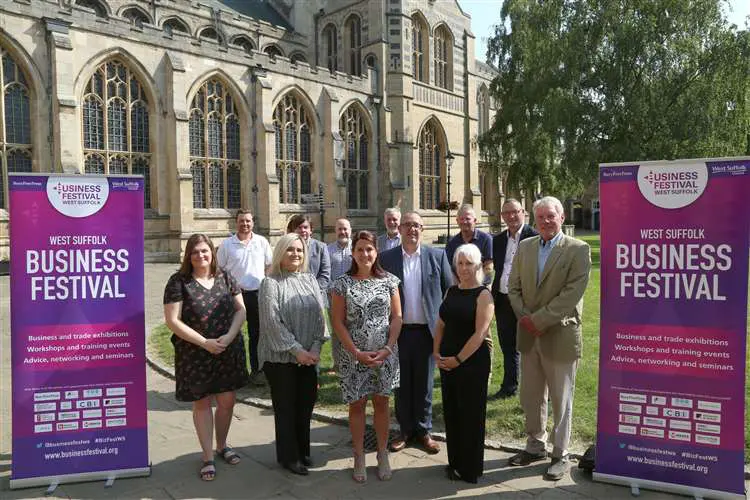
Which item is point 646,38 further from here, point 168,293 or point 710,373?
point 168,293

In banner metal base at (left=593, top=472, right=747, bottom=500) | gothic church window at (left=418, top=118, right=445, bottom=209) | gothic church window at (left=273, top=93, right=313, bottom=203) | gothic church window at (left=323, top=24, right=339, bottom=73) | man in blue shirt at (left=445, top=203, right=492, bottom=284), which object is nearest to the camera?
banner metal base at (left=593, top=472, right=747, bottom=500)

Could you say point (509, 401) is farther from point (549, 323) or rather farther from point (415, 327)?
point (549, 323)

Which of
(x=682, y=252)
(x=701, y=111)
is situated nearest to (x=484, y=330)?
(x=682, y=252)

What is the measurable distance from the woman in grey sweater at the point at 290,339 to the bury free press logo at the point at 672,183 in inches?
97.1

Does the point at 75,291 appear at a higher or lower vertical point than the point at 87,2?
lower

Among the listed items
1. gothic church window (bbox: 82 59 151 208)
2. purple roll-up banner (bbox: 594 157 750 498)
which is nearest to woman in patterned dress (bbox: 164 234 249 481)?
purple roll-up banner (bbox: 594 157 750 498)

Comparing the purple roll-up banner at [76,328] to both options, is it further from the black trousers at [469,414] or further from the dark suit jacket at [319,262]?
the black trousers at [469,414]

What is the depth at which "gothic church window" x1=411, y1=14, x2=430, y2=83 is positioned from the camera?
28538 millimetres

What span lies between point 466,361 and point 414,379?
2.42 feet

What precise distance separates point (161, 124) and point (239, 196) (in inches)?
166

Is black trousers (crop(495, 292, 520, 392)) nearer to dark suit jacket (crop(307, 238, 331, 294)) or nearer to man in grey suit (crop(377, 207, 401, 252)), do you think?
man in grey suit (crop(377, 207, 401, 252))

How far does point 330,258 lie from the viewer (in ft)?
20.3

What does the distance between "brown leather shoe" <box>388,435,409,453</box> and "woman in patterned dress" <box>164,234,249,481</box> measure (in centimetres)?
131

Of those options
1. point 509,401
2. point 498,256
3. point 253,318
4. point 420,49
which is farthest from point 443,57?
point 509,401
